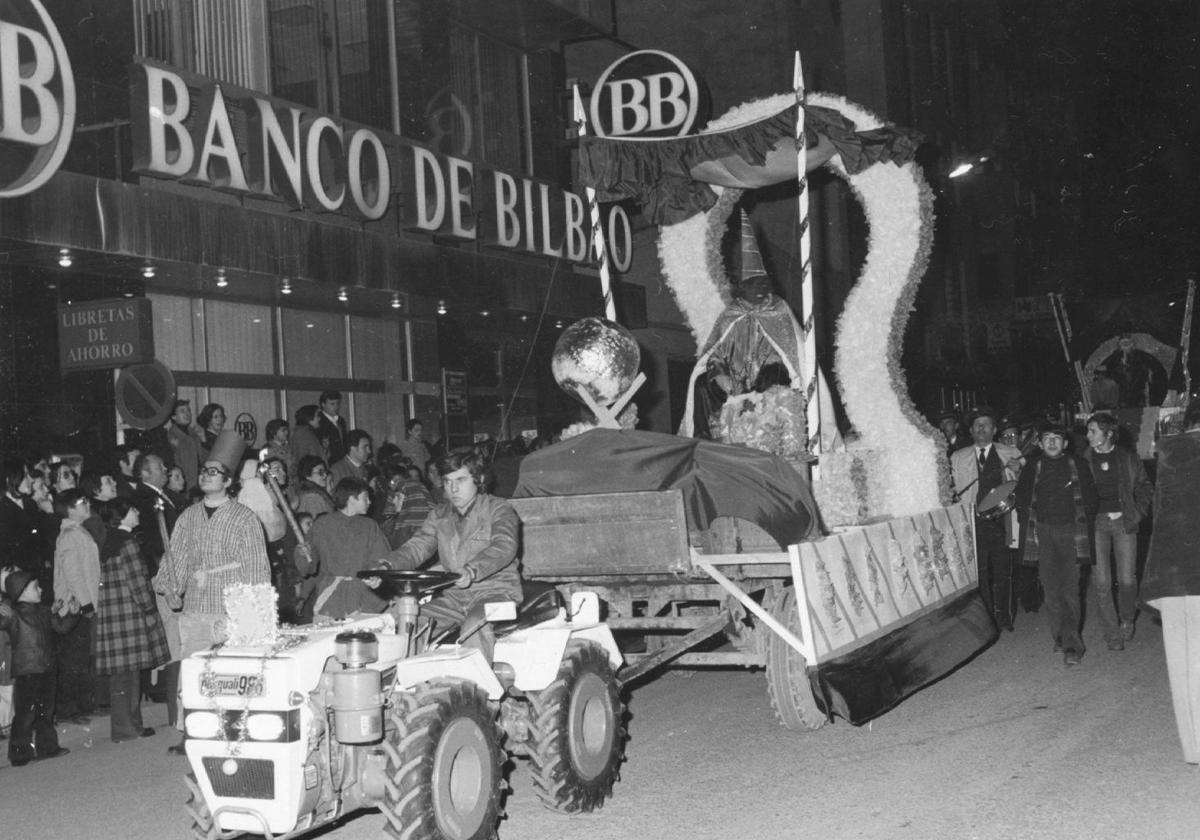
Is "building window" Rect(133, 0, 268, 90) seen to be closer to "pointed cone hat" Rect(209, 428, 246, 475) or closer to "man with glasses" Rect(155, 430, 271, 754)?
"pointed cone hat" Rect(209, 428, 246, 475)

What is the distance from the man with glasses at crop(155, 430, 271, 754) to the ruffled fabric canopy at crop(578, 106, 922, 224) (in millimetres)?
4010

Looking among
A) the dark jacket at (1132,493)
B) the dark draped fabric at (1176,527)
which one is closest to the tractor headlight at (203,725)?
the dark draped fabric at (1176,527)

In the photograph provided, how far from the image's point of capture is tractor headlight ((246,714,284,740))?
5008mm

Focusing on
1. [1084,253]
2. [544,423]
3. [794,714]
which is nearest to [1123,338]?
[544,423]

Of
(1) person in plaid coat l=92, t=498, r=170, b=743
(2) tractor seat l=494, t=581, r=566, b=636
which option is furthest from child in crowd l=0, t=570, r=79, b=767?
(2) tractor seat l=494, t=581, r=566, b=636

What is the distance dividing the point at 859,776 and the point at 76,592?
5559 millimetres

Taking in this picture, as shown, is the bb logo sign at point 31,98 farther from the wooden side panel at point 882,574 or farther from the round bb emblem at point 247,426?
the wooden side panel at point 882,574

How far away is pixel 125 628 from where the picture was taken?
9.07 m

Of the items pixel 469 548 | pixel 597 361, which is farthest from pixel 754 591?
pixel 469 548

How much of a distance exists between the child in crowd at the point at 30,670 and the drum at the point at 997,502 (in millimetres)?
7806

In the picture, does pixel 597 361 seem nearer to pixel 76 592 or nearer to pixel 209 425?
pixel 76 592

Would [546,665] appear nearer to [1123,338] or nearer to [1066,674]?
[1066,674]

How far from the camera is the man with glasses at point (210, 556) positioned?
790cm

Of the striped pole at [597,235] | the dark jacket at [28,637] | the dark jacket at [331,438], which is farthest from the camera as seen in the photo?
the dark jacket at [331,438]
